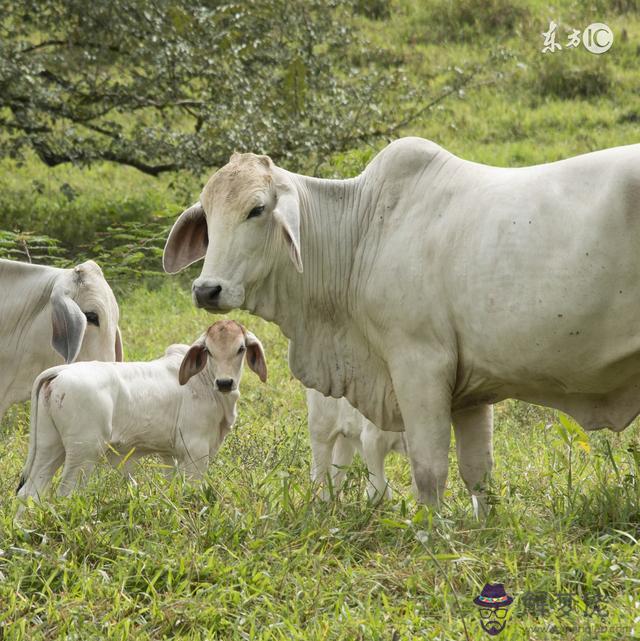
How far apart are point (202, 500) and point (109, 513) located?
0.34 metres

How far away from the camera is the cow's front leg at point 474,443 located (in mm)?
4621

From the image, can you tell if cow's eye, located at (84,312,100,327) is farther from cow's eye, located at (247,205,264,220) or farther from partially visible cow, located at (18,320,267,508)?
cow's eye, located at (247,205,264,220)

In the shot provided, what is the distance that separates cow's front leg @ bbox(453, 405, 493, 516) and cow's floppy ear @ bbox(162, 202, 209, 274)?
1243 mm

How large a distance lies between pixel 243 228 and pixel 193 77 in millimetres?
7353

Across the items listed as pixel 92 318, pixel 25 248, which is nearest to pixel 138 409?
pixel 92 318

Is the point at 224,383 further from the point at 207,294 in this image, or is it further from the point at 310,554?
the point at 310,554

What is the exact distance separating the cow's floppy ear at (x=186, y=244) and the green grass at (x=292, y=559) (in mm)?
873

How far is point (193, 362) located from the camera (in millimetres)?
5758

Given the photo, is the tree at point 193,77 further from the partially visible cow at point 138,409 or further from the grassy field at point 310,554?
the grassy field at point 310,554

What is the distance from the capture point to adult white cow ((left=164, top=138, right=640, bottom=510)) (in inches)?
156

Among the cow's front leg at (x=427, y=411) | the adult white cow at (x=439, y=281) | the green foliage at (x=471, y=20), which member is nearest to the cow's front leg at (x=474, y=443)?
the adult white cow at (x=439, y=281)

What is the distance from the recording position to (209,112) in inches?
442

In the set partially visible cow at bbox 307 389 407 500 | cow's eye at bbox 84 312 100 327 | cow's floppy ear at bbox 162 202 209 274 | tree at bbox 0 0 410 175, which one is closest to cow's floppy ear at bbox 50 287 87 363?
cow's eye at bbox 84 312 100 327

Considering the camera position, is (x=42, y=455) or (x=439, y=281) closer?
(x=439, y=281)
